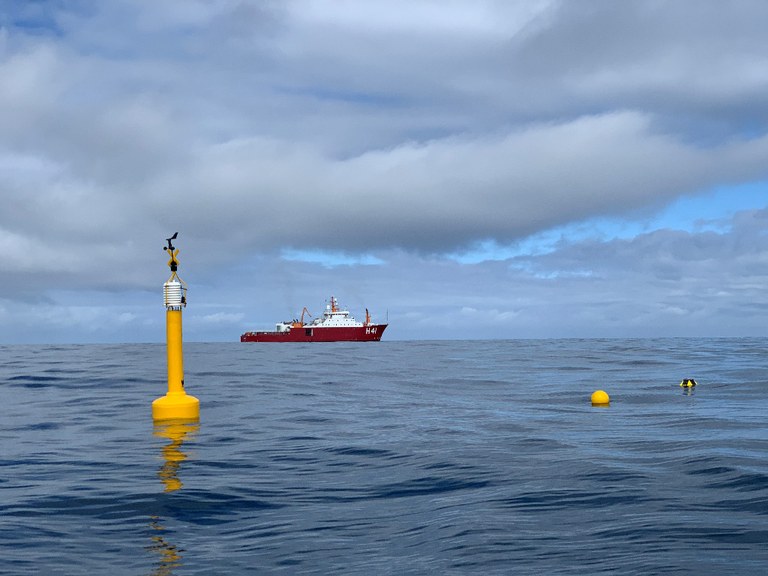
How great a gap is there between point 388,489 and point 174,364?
7799 millimetres

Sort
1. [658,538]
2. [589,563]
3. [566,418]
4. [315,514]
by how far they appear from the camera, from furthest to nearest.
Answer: [566,418]
[315,514]
[658,538]
[589,563]

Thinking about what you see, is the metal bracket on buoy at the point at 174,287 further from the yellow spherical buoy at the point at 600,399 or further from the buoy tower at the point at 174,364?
the yellow spherical buoy at the point at 600,399

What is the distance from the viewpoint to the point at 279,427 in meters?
16.4

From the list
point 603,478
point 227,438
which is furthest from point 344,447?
point 603,478

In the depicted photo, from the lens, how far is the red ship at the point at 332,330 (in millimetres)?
138250

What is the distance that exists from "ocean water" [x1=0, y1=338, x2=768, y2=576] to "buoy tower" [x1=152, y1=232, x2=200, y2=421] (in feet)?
1.31

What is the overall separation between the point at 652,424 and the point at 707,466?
5370 millimetres

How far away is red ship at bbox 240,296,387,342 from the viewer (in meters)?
138

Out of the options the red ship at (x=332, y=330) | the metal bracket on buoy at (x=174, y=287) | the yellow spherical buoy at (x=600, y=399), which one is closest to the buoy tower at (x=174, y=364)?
the metal bracket on buoy at (x=174, y=287)

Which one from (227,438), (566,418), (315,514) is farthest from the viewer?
(566,418)

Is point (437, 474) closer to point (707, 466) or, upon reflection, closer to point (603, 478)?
point (603, 478)

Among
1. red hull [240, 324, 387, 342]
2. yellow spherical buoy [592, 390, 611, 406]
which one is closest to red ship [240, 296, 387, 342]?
red hull [240, 324, 387, 342]

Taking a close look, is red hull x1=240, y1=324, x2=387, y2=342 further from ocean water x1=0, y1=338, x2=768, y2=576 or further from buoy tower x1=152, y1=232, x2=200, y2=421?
buoy tower x1=152, y1=232, x2=200, y2=421

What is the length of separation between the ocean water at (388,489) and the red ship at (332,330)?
118m
